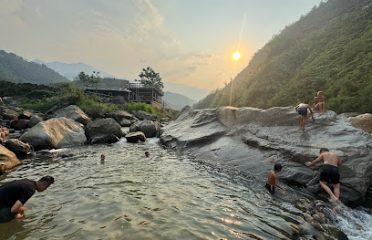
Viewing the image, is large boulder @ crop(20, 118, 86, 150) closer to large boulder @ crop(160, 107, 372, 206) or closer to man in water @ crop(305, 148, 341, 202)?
large boulder @ crop(160, 107, 372, 206)

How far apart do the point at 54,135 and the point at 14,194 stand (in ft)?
62.0

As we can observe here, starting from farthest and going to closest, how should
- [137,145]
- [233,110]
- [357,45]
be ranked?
[357,45], [137,145], [233,110]

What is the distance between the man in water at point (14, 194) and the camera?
381 inches

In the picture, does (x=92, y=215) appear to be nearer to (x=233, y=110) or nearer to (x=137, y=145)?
(x=233, y=110)

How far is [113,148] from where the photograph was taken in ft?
90.6

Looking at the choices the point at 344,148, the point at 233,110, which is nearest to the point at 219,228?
the point at 344,148

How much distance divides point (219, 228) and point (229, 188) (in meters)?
5.05

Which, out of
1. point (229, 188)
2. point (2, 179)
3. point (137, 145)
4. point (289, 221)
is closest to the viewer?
point (289, 221)

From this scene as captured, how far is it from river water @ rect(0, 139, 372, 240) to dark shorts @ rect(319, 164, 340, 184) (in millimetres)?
1237

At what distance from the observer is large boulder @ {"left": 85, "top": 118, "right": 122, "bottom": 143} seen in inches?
1216

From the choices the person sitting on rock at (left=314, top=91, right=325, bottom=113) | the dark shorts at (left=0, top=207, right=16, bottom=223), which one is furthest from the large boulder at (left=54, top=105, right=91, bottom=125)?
the dark shorts at (left=0, top=207, right=16, bottom=223)

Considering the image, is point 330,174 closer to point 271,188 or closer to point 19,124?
point 271,188

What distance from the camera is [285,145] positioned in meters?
17.5

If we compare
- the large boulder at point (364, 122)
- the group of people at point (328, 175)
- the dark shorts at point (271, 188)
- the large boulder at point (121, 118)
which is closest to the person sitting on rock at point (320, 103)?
the large boulder at point (364, 122)
